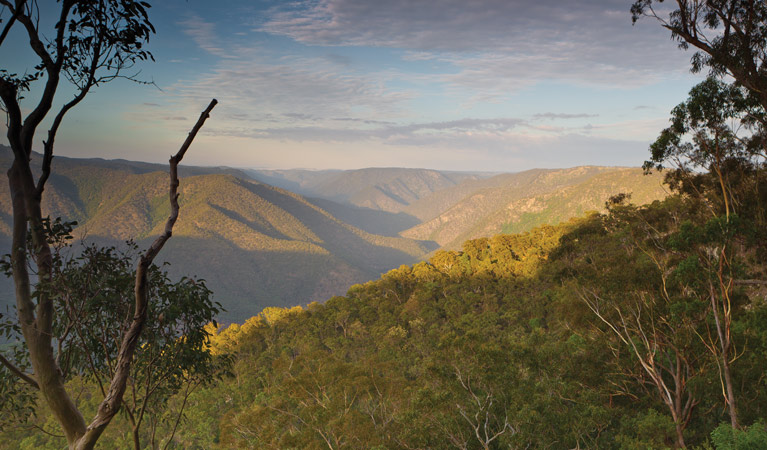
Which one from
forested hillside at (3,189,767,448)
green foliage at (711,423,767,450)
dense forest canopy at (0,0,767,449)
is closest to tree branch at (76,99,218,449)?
dense forest canopy at (0,0,767,449)

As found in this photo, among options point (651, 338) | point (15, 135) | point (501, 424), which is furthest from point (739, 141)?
point (15, 135)

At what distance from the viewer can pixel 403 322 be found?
45.7 metres

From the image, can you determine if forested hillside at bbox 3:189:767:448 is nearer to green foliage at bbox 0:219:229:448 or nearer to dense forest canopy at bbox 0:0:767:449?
dense forest canopy at bbox 0:0:767:449

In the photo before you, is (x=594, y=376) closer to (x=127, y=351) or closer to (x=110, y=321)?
(x=110, y=321)

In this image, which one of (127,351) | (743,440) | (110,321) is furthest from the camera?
(743,440)

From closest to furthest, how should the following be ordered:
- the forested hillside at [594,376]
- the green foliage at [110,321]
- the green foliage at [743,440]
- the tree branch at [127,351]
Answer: the tree branch at [127,351], the green foliage at [110,321], the green foliage at [743,440], the forested hillside at [594,376]

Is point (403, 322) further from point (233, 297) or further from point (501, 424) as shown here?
point (233, 297)

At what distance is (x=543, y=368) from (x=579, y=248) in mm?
8963

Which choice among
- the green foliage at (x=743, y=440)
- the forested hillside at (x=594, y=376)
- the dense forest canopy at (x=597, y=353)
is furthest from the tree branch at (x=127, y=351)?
the green foliage at (x=743, y=440)

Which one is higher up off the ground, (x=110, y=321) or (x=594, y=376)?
(x=110, y=321)

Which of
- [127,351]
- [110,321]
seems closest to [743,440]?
[127,351]

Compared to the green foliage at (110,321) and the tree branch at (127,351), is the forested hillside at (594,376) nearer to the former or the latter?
the green foliage at (110,321)

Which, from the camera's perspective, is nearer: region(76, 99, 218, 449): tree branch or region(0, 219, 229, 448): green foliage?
region(76, 99, 218, 449): tree branch

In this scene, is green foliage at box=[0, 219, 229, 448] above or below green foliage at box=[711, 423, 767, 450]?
above
